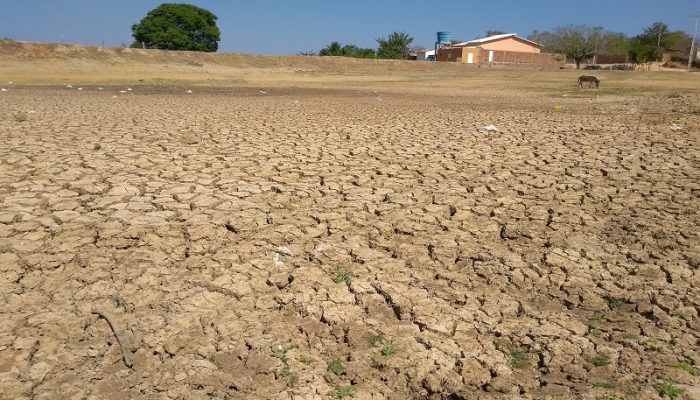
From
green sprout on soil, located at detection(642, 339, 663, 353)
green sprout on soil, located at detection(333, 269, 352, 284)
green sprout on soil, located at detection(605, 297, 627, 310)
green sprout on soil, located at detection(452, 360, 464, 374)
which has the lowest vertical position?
green sprout on soil, located at detection(452, 360, 464, 374)

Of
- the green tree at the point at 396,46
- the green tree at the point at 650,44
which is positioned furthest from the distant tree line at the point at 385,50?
the green tree at the point at 650,44

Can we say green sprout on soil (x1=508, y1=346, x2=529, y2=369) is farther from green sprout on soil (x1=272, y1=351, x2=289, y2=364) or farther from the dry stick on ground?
the dry stick on ground

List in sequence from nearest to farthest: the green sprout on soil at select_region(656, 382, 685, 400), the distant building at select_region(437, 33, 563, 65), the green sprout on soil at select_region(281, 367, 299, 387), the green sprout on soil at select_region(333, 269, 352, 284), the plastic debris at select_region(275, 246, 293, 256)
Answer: the green sprout on soil at select_region(656, 382, 685, 400) < the green sprout on soil at select_region(281, 367, 299, 387) < the green sprout on soil at select_region(333, 269, 352, 284) < the plastic debris at select_region(275, 246, 293, 256) < the distant building at select_region(437, 33, 563, 65)

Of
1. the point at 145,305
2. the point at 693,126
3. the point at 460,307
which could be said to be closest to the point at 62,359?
the point at 145,305

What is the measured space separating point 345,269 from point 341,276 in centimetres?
9

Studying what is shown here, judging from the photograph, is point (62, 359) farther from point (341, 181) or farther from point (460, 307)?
point (341, 181)

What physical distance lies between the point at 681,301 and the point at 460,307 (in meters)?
1.10

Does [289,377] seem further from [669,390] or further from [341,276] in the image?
[669,390]

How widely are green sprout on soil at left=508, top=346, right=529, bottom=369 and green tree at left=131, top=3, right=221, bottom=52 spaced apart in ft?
156

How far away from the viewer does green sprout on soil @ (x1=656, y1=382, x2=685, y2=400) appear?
1735 millimetres

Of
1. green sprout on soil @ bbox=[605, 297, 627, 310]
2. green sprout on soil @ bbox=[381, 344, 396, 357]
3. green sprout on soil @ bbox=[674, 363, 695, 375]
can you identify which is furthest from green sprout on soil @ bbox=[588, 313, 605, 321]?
green sprout on soil @ bbox=[381, 344, 396, 357]

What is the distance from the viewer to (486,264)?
2818mm

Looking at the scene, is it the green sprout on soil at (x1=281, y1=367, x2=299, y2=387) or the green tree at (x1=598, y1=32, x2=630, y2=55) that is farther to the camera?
the green tree at (x1=598, y1=32, x2=630, y2=55)

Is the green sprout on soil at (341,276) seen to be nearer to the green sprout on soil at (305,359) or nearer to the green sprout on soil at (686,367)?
the green sprout on soil at (305,359)
